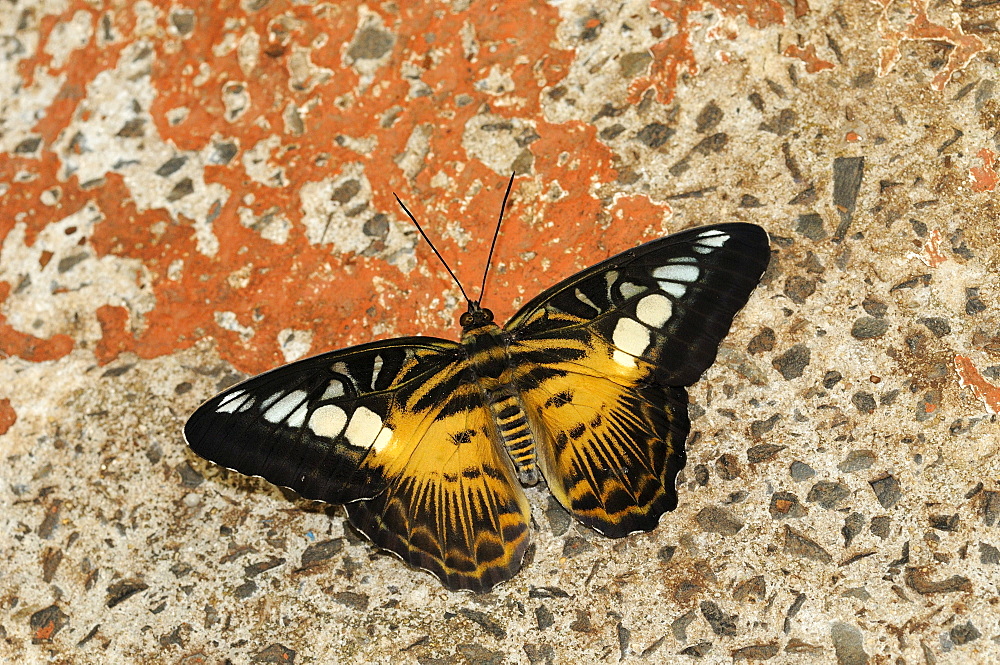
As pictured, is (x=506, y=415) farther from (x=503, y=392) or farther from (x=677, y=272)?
(x=677, y=272)

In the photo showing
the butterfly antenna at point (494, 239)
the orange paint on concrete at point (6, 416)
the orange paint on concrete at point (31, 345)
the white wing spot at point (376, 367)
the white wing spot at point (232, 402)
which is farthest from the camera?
the orange paint on concrete at point (31, 345)

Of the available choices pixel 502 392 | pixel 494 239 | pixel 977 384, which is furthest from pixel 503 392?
pixel 977 384

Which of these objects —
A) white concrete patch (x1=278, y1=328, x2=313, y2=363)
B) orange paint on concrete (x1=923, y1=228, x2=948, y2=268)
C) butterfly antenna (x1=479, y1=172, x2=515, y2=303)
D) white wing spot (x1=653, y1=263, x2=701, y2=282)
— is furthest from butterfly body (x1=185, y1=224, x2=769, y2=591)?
orange paint on concrete (x1=923, y1=228, x2=948, y2=268)

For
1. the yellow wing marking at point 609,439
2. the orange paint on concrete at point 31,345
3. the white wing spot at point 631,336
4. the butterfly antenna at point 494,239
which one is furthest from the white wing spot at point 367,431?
the orange paint on concrete at point 31,345

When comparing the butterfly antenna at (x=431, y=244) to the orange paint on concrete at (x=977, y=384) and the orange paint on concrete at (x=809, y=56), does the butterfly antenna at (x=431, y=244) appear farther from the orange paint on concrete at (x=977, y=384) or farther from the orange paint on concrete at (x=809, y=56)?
the orange paint on concrete at (x=977, y=384)

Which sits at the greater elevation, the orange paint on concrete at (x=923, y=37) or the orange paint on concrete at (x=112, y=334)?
the orange paint on concrete at (x=923, y=37)

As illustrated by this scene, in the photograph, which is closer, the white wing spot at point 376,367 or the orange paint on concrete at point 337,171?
the white wing spot at point 376,367
